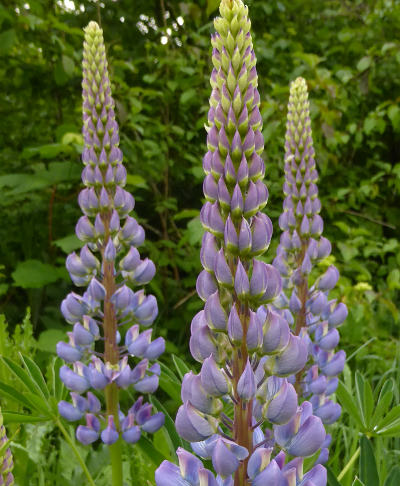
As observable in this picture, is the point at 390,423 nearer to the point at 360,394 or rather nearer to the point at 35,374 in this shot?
the point at 360,394

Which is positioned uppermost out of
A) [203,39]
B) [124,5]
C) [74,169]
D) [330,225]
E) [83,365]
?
[124,5]

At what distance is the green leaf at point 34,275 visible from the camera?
2830 millimetres

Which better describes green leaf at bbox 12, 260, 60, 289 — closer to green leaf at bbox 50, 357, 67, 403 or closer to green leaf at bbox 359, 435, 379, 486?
green leaf at bbox 50, 357, 67, 403

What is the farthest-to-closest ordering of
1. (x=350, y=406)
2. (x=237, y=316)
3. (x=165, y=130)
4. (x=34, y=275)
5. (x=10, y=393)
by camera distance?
(x=165, y=130), (x=34, y=275), (x=350, y=406), (x=10, y=393), (x=237, y=316)

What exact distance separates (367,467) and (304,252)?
0.92 metres

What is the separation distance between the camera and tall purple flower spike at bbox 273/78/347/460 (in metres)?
1.76

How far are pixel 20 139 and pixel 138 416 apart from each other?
2772 millimetres

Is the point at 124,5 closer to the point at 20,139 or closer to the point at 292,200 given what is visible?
the point at 20,139

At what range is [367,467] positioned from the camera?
105cm

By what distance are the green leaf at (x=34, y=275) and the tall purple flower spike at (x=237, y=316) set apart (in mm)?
2138

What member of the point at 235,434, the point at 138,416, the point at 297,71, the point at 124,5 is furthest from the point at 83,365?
the point at 124,5

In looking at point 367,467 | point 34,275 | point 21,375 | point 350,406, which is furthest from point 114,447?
point 34,275

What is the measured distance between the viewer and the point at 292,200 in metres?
1.87

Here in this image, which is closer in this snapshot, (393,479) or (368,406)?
(393,479)
